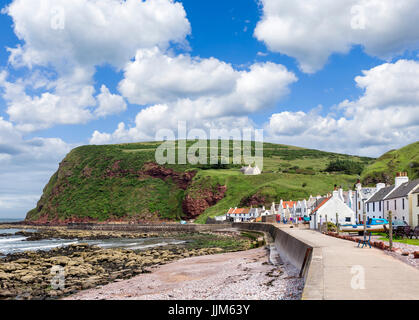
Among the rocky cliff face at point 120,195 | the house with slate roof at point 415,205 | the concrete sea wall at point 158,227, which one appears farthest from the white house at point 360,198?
the rocky cliff face at point 120,195

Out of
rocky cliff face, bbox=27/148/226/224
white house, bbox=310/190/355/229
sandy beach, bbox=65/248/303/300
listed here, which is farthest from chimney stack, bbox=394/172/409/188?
rocky cliff face, bbox=27/148/226/224

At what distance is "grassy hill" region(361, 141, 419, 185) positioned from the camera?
89562 mm

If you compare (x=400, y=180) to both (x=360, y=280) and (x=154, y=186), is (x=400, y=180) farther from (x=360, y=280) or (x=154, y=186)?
(x=154, y=186)

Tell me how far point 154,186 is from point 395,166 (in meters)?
93.7

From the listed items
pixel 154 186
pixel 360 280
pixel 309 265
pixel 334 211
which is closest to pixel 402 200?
pixel 334 211

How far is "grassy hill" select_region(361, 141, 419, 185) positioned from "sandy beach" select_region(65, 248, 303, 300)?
76.1m

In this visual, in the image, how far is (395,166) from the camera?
9262 cm

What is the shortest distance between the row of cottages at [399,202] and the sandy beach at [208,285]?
25.1 meters

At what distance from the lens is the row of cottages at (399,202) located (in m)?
40.3

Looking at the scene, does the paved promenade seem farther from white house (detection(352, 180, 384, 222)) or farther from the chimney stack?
white house (detection(352, 180, 384, 222))

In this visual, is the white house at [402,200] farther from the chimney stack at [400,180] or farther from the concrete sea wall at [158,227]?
the concrete sea wall at [158,227]
